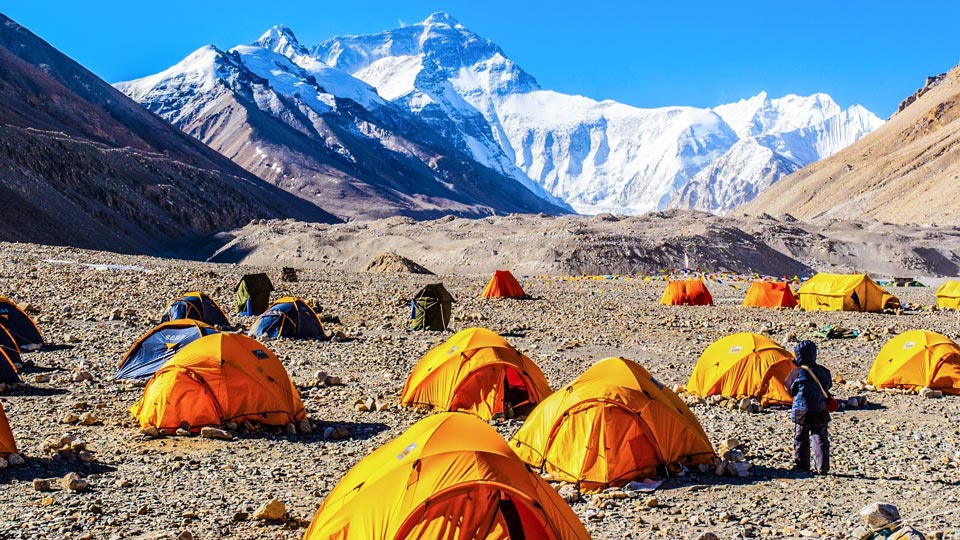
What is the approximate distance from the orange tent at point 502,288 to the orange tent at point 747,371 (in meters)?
18.1

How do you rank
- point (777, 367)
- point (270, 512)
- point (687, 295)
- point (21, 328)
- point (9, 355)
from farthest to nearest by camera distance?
point (687, 295)
point (21, 328)
point (9, 355)
point (777, 367)
point (270, 512)

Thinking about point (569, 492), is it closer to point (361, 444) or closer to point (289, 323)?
point (361, 444)

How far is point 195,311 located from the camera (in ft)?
71.8

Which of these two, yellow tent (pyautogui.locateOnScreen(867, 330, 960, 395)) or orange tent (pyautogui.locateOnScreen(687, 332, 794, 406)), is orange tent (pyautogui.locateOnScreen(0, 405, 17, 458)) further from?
yellow tent (pyautogui.locateOnScreen(867, 330, 960, 395))

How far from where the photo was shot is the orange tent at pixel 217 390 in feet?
39.3

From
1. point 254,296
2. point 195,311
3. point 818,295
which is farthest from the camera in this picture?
point 818,295

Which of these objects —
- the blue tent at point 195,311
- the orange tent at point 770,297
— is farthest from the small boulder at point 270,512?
the orange tent at point 770,297

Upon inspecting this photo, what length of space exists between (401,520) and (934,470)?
6994 millimetres

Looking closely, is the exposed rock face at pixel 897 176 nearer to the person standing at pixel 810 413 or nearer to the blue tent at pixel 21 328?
the person standing at pixel 810 413

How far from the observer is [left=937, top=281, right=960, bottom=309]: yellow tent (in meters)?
32.9

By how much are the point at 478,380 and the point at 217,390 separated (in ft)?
13.0

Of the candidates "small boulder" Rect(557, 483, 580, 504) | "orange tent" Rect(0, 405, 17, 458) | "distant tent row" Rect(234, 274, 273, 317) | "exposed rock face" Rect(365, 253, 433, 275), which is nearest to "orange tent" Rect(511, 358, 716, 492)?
"small boulder" Rect(557, 483, 580, 504)

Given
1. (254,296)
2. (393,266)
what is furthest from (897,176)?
(254,296)

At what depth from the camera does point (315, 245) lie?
6391 cm
